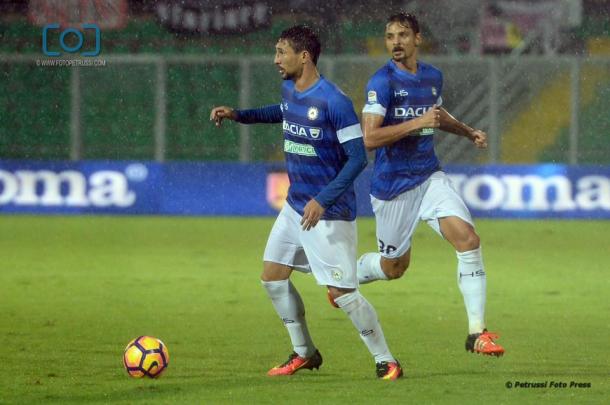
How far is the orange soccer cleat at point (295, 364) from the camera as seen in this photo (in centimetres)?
752

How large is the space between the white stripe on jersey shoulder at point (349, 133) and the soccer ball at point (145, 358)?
4.89ft

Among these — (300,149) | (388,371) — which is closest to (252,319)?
(388,371)

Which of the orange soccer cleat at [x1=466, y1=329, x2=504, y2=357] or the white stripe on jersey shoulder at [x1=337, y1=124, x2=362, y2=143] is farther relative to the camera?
the orange soccer cleat at [x1=466, y1=329, x2=504, y2=357]

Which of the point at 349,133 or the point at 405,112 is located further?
the point at 405,112

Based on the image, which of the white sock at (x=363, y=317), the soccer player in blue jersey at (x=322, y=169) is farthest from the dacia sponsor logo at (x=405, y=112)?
the white sock at (x=363, y=317)

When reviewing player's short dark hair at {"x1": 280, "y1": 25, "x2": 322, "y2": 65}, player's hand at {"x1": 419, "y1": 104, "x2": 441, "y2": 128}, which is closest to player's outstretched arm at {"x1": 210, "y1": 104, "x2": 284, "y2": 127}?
player's short dark hair at {"x1": 280, "y1": 25, "x2": 322, "y2": 65}

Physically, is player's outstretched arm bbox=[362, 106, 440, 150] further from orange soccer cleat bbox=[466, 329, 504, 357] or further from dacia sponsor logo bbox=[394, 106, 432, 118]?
orange soccer cleat bbox=[466, 329, 504, 357]

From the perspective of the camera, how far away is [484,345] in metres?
7.63

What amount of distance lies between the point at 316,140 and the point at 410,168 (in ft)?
4.64

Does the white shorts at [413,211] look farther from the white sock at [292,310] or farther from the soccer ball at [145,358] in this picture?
the soccer ball at [145,358]

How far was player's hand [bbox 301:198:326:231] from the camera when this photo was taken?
22.7ft

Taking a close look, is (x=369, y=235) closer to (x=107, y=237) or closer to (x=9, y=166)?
(x=107, y=237)

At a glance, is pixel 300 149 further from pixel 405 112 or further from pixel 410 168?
pixel 410 168

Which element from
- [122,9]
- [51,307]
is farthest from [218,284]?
[122,9]
